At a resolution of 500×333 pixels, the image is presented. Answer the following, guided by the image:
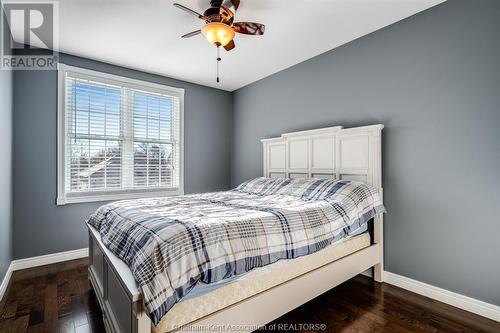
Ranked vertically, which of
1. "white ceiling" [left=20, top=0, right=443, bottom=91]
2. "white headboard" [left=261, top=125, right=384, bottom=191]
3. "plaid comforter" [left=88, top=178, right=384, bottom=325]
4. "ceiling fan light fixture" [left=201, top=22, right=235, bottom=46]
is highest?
"white ceiling" [left=20, top=0, right=443, bottom=91]

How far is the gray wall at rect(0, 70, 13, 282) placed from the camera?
2346 millimetres

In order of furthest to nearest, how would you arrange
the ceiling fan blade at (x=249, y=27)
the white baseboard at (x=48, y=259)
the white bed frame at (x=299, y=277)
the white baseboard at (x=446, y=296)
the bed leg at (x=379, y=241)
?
the white baseboard at (x=48, y=259) → the bed leg at (x=379, y=241) → the ceiling fan blade at (x=249, y=27) → the white baseboard at (x=446, y=296) → the white bed frame at (x=299, y=277)

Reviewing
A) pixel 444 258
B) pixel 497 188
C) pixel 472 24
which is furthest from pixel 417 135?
pixel 444 258

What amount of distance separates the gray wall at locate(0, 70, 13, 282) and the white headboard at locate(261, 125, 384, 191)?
118 inches

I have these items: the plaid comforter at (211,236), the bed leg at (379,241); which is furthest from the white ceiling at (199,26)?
the bed leg at (379,241)

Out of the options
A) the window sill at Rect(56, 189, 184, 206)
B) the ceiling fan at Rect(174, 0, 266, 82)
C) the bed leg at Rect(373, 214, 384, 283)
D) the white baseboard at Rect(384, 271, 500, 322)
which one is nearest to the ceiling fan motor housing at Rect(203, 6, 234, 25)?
the ceiling fan at Rect(174, 0, 266, 82)

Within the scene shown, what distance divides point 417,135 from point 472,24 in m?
0.96

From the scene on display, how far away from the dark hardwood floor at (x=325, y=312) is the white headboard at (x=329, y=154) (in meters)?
1.06

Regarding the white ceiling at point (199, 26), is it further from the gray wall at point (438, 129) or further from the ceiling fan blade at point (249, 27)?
the gray wall at point (438, 129)

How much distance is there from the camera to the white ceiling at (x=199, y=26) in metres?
2.28

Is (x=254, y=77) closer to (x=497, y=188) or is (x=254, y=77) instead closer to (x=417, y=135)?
(x=417, y=135)

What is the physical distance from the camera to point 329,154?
3051mm

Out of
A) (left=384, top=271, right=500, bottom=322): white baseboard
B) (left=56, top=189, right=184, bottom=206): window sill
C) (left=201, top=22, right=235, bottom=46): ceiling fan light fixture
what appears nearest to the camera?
(left=384, top=271, right=500, bottom=322): white baseboard

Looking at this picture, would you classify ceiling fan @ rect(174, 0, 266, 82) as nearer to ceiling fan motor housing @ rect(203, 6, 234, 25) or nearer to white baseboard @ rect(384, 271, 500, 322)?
ceiling fan motor housing @ rect(203, 6, 234, 25)
